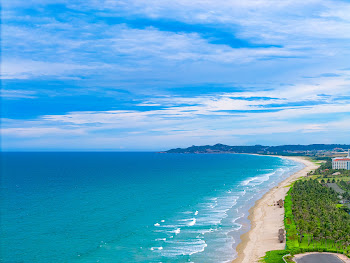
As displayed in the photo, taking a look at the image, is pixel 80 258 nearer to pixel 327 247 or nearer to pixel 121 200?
pixel 327 247

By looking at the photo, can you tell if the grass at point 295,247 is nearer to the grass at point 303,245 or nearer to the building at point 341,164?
the grass at point 303,245

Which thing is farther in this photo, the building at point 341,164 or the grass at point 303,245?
the building at point 341,164

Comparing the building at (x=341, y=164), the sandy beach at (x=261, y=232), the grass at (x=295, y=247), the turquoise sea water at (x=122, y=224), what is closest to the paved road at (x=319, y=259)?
the grass at (x=295, y=247)

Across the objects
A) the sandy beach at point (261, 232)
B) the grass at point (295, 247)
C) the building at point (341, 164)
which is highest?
the building at point (341, 164)

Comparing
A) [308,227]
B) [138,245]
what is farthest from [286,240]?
[138,245]

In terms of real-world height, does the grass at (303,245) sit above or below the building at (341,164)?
below

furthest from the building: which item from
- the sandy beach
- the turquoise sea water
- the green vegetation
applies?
the green vegetation

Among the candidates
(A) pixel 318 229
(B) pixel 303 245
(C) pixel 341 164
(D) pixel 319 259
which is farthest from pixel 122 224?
(C) pixel 341 164

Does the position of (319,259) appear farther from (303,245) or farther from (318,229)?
(318,229)
